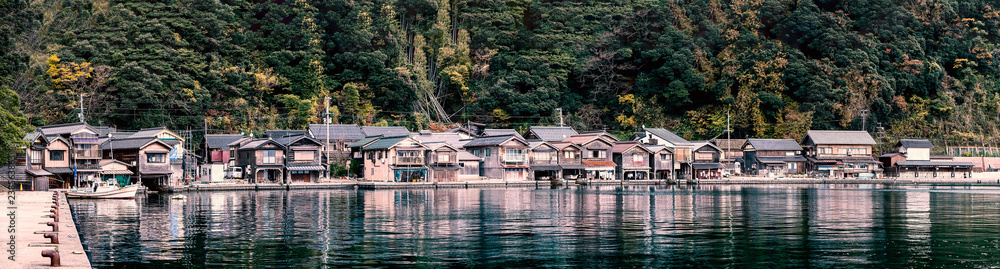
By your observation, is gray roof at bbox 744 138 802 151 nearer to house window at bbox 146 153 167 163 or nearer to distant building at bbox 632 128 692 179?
distant building at bbox 632 128 692 179

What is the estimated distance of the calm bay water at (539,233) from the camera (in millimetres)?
19359

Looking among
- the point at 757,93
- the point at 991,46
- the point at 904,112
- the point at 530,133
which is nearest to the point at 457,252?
the point at 530,133

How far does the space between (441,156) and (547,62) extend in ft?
70.0

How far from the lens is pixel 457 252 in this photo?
20.7m

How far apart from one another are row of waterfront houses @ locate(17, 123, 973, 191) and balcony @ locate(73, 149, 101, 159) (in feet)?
0.18

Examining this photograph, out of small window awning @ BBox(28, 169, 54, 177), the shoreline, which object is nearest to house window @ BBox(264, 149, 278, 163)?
the shoreline

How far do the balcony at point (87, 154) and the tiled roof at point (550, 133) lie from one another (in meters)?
30.5

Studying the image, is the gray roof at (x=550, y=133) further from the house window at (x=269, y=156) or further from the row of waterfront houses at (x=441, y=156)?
the house window at (x=269, y=156)

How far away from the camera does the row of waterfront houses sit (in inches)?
1886

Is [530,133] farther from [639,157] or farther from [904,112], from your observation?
[904,112]

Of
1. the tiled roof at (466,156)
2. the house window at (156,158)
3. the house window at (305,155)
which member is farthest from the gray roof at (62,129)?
the tiled roof at (466,156)

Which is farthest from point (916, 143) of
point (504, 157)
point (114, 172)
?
point (114, 172)

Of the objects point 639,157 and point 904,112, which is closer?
point 639,157

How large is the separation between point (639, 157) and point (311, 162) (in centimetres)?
2422
